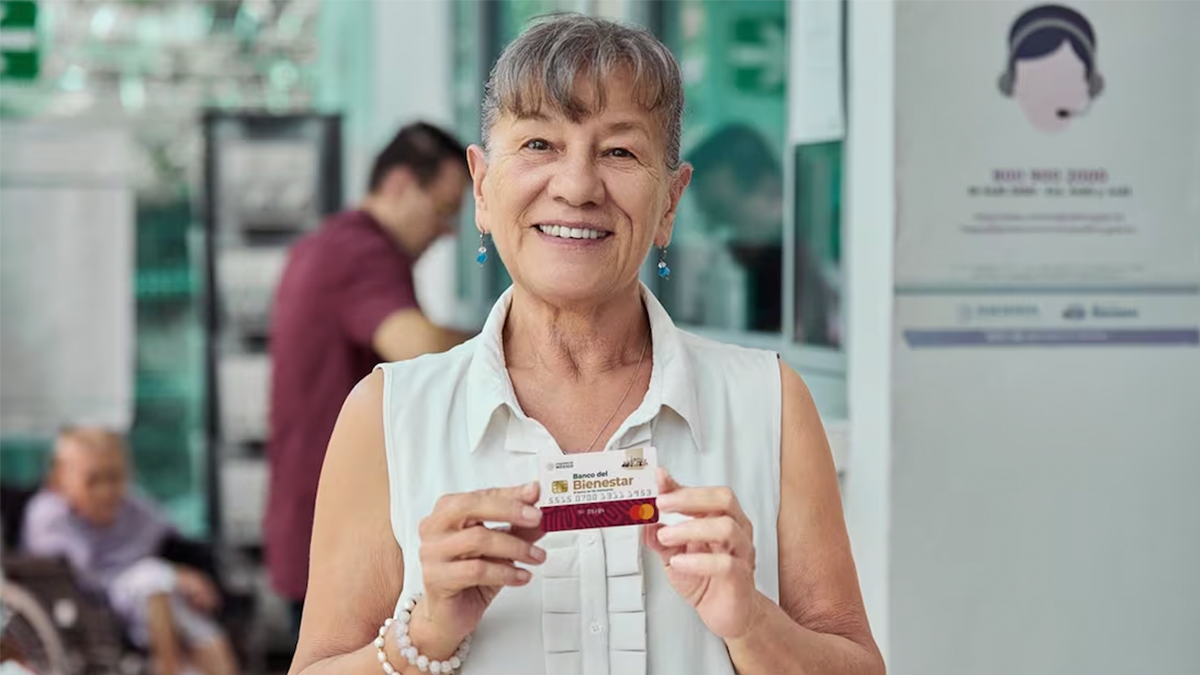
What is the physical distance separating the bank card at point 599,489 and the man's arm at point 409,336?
6.89 ft

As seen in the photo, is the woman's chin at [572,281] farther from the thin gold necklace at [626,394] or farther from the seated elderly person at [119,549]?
the seated elderly person at [119,549]

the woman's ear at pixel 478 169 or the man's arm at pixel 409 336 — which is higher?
the woman's ear at pixel 478 169

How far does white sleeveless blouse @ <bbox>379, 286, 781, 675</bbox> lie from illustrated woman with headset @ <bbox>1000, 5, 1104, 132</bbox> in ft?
3.76

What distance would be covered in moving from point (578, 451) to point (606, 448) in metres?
0.03

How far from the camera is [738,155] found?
4031mm

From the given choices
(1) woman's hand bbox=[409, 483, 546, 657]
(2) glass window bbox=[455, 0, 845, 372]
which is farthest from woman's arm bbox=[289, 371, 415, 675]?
(2) glass window bbox=[455, 0, 845, 372]

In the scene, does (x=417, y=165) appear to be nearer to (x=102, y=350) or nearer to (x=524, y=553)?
(x=102, y=350)

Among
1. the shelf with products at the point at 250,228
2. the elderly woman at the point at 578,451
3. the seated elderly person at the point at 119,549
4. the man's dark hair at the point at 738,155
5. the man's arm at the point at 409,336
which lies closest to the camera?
the elderly woman at the point at 578,451

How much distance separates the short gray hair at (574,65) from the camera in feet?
5.18

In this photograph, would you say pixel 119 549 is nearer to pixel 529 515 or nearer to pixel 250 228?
pixel 250 228

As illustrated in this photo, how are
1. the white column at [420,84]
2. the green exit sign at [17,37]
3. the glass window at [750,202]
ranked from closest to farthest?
the glass window at [750,202], the green exit sign at [17,37], the white column at [420,84]

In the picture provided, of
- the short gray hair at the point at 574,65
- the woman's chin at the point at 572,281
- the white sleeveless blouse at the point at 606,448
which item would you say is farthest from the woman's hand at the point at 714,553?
the short gray hair at the point at 574,65

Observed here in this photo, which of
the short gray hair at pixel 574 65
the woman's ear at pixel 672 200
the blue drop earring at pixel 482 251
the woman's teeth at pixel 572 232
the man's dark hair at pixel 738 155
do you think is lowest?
→ the blue drop earring at pixel 482 251

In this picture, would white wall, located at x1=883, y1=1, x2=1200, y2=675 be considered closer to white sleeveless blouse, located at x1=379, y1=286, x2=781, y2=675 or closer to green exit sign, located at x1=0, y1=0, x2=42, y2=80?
white sleeveless blouse, located at x1=379, y1=286, x2=781, y2=675
